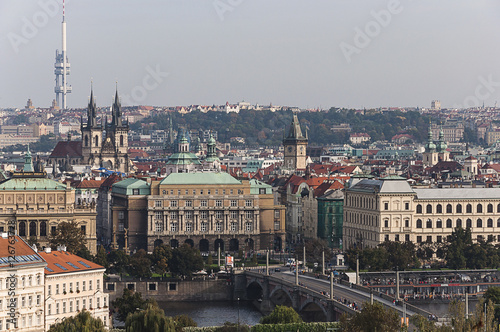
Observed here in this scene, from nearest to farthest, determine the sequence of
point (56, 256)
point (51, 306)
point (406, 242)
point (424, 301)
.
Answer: point (51, 306), point (56, 256), point (424, 301), point (406, 242)

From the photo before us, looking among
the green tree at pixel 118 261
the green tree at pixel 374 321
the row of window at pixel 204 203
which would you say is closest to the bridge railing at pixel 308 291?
the green tree at pixel 118 261

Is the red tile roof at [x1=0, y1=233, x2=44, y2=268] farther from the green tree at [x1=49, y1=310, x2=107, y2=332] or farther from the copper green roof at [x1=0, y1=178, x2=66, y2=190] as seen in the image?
the copper green roof at [x1=0, y1=178, x2=66, y2=190]

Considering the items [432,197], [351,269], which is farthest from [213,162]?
[351,269]

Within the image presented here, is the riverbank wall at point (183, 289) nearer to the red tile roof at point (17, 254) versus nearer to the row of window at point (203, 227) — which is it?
the row of window at point (203, 227)

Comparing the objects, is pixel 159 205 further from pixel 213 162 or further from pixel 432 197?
pixel 213 162

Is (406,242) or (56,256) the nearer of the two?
(56,256)

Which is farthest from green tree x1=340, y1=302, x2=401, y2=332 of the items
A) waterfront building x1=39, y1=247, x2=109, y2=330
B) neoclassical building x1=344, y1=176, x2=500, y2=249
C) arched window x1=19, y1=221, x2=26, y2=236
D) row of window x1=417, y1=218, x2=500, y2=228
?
arched window x1=19, y1=221, x2=26, y2=236
